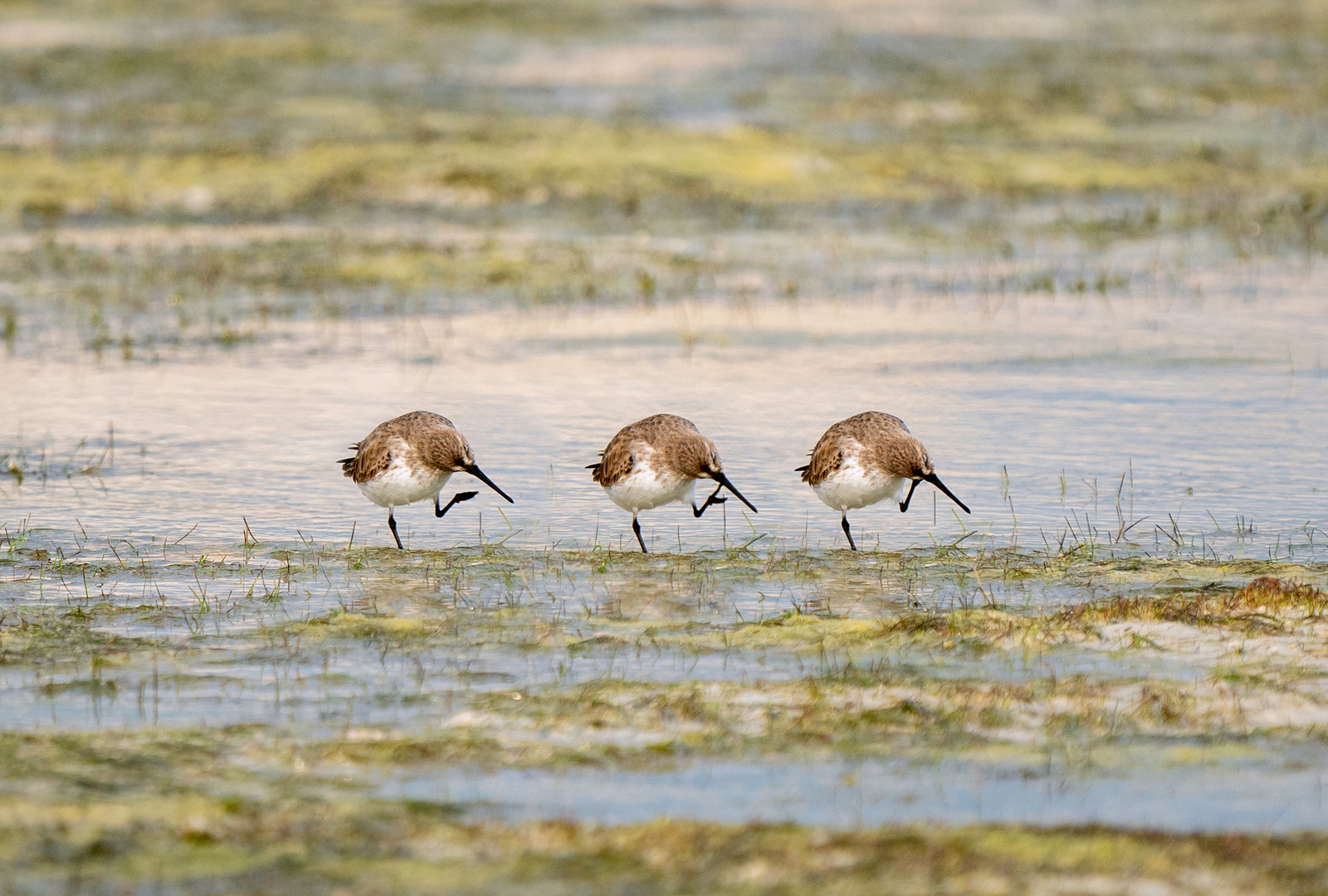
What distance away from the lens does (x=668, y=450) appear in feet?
32.4

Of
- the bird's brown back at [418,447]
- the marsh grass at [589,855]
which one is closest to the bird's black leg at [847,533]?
the bird's brown back at [418,447]

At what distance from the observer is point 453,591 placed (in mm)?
9133

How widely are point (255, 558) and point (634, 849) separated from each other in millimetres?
4343

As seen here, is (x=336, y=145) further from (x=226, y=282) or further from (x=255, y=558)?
(x=255, y=558)

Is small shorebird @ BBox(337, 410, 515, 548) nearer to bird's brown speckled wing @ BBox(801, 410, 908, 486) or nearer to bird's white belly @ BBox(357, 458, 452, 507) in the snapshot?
bird's white belly @ BBox(357, 458, 452, 507)

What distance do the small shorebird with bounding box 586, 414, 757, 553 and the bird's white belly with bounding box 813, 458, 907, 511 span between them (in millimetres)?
444

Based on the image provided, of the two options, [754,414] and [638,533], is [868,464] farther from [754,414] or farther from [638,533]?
[754,414]

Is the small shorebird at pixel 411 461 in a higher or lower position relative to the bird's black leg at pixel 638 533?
higher

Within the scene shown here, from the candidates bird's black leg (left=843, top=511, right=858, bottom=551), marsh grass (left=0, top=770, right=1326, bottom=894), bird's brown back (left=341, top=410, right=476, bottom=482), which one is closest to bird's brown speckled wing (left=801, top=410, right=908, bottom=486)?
bird's black leg (left=843, top=511, right=858, bottom=551)

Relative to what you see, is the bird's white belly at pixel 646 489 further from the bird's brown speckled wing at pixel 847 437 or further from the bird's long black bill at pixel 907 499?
the bird's long black bill at pixel 907 499

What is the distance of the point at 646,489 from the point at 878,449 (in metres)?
1.23

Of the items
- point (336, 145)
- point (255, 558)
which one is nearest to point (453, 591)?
point (255, 558)

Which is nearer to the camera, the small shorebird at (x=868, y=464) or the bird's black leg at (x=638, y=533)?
the small shorebird at (x=868, y=464)

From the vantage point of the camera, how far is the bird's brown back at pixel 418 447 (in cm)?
1004
